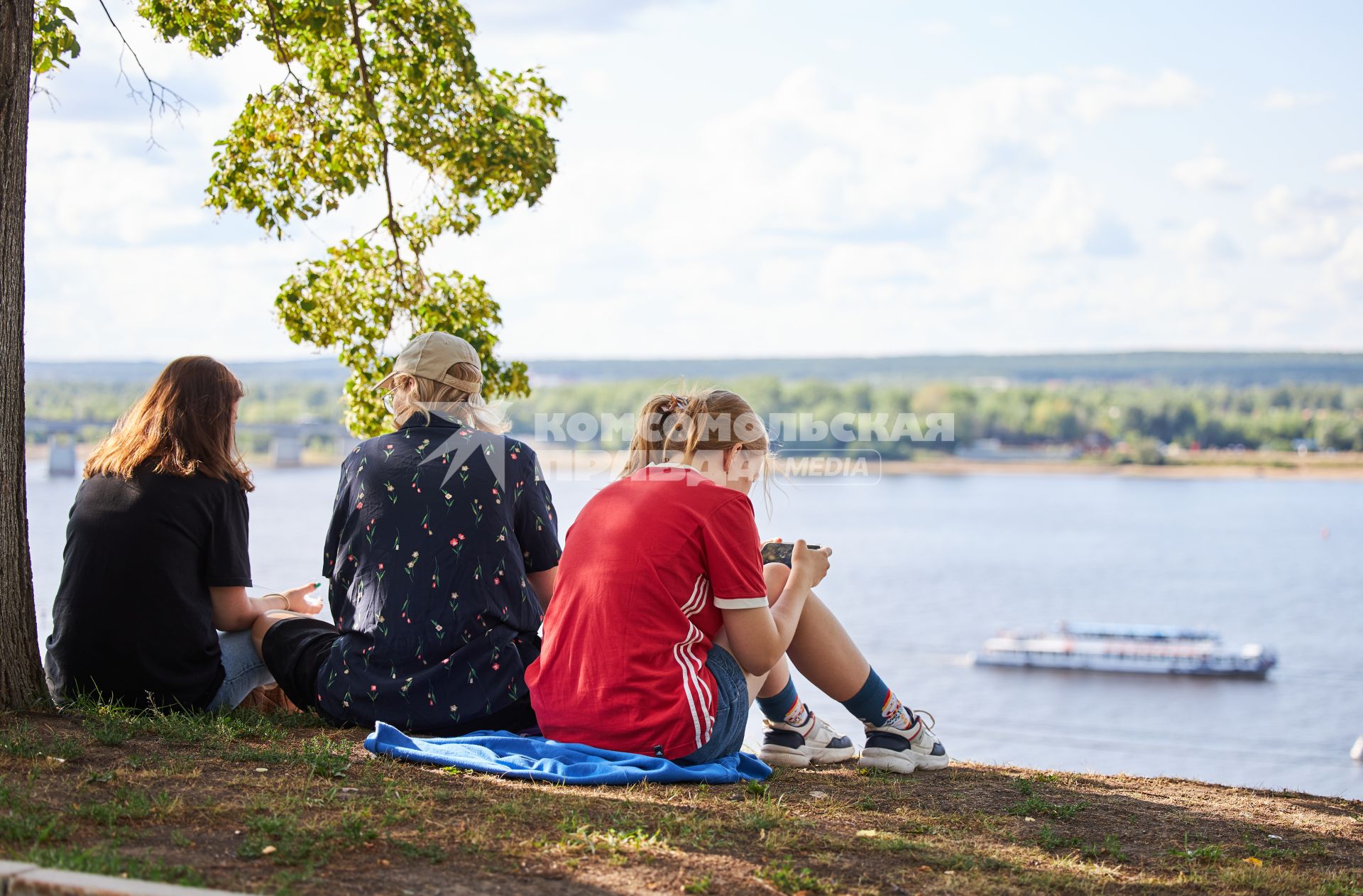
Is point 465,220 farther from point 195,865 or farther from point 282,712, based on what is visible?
point 195,865

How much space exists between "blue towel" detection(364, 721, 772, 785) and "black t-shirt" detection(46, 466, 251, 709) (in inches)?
28.7

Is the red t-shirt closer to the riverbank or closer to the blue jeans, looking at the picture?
the riverbank

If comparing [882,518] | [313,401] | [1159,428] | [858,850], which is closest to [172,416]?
[858,850]

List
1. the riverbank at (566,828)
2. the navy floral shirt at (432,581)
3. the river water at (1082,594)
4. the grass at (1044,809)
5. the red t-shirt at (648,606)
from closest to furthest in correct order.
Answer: the riverbank at (566,828) → the red t-shirt at (648,606) → the grass at (1044,809) → the navy floral shirt at (432,581) → the river water at (1082,594)

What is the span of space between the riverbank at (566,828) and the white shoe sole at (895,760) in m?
0.06

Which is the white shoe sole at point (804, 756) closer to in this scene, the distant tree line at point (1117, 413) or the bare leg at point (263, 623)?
the bare leg at point (263, 623)

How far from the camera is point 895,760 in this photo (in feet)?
12.4

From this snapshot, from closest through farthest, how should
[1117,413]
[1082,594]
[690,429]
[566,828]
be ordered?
[566,828], [690,429], [1082,594], [1117,413]

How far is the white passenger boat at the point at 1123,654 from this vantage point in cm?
5334

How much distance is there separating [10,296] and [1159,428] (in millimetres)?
124082

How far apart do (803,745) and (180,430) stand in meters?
2.03

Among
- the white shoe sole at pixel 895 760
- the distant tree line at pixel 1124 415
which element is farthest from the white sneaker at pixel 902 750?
the distant tree line at pixel 1124 415

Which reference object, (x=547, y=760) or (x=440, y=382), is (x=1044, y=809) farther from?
(x=440, y=382)

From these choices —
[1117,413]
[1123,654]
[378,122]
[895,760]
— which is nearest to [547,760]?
[895,760]
